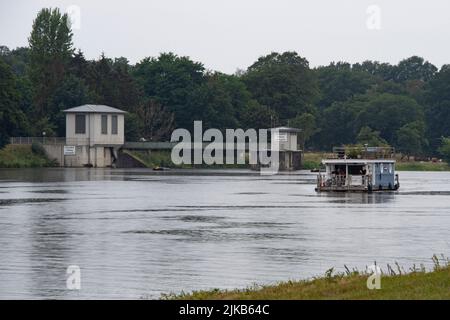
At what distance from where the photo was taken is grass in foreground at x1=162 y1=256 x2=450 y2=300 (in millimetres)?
24688

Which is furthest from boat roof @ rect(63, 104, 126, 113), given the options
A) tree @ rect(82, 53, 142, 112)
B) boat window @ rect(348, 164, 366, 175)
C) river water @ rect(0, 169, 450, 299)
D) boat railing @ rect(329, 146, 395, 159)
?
river water @ rect(0, 169, 450, 299)

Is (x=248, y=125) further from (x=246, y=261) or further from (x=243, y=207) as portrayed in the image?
(x=246, y=261)

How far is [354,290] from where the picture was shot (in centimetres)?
2625

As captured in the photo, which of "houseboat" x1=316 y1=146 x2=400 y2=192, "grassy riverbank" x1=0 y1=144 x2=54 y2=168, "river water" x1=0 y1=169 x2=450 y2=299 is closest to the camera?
"river water" x1=0 y1=169 x2=450 y2=299

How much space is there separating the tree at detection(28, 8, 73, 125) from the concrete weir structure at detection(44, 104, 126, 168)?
9.01 meters

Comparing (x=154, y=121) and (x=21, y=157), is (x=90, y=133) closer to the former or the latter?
(x=21, y=157)

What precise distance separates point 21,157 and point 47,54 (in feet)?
80.0

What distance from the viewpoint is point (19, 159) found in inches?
6560

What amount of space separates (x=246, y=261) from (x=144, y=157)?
147305mm

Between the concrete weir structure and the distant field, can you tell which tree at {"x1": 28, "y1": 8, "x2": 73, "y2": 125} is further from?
the distant field

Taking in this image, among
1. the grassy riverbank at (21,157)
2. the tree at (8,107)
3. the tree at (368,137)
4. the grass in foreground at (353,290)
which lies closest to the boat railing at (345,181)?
the grass in foreground at (353,290)

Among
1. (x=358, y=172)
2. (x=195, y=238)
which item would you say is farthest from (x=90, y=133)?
(x=195, y=238)

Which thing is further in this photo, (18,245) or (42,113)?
(42,113)
